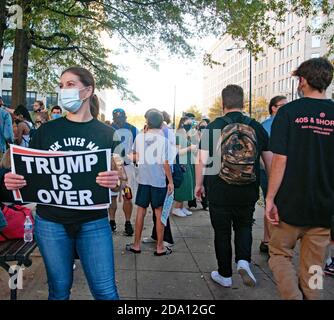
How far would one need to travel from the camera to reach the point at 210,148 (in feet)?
13.7

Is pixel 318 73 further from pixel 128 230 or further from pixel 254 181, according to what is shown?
pixel 128 230

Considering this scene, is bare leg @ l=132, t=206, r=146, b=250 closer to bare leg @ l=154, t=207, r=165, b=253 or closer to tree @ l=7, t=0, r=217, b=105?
bare leg @ l=154, t=207, r=165, b=253

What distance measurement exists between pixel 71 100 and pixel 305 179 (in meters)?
1.78

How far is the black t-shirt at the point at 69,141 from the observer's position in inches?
103

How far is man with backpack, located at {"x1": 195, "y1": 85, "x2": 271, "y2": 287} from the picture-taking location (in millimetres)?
3836

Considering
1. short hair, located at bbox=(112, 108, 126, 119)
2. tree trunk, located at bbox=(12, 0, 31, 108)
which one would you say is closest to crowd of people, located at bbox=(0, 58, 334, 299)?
short hair, located at bbox=(112, 108, 126, 119)

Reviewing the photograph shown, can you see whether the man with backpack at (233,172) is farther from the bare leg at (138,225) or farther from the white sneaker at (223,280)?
the bare leg at (138,225)

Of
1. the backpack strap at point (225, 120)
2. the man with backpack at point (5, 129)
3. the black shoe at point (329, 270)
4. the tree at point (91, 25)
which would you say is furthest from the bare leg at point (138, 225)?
the tree at point (91, 25)

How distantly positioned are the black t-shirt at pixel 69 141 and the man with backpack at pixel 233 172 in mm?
1539

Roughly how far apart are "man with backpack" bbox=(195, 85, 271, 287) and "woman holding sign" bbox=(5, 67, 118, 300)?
1511 millimetres

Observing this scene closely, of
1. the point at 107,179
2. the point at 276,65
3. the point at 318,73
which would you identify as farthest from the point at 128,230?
the point at 276,65

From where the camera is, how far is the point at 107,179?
2572mm
